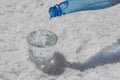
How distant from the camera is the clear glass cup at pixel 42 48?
56.5 inches

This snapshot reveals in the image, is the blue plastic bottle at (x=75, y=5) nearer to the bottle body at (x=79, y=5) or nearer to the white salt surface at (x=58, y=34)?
the bottle body at (x=79, y=5)

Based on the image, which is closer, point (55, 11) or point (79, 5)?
point (55, 11)

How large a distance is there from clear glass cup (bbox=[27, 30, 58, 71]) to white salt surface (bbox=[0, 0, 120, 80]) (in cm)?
4

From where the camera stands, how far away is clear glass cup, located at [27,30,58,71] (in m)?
1.43

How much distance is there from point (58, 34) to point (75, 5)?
0.39 metres

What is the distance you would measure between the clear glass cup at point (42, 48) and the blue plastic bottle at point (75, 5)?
184mm

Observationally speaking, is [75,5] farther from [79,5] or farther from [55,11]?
[55,11]

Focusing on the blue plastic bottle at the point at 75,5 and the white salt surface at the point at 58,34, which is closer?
the blue plastic bottle at the point at 75,5

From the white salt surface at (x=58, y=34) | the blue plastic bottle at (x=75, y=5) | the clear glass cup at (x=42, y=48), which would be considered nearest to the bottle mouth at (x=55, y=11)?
the blue plastic bottle at (x=75, y=5)

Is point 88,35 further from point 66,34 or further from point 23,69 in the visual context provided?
point 23,69

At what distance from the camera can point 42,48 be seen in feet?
4.68

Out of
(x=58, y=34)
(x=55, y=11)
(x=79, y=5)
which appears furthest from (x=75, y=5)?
(x=58, y=34)

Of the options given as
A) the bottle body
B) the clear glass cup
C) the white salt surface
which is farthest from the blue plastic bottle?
Result: the white salt surface

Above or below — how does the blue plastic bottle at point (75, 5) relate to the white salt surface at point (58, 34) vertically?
above
